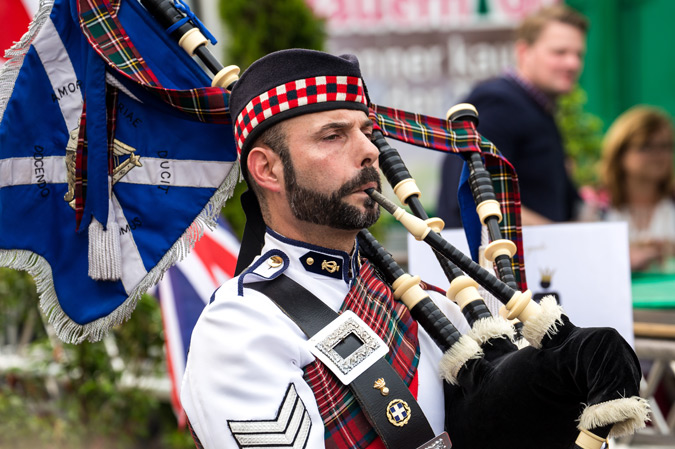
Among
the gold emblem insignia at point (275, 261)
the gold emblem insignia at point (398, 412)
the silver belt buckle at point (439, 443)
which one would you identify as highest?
the gold emblem insignia at point (275, 261)

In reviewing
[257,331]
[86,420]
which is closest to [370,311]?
[257,331]

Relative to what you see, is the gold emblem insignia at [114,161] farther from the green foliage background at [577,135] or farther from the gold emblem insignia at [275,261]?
the green foliage background at [577,135]

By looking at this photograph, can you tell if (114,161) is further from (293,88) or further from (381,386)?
(381,386)

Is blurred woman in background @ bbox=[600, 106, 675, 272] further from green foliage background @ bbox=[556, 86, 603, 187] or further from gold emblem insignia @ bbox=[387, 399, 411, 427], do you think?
gold emblem insignia @ bbox=[387, 399, 411, 427]

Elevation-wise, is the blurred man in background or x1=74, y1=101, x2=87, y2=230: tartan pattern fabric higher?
x1=74, y1=101, x2=87, y2=230: tartan pattern fabric

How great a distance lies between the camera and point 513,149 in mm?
3680

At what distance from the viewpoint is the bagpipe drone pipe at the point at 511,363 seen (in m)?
1.40

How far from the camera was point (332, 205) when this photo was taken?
5.68ft

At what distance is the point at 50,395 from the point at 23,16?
5.90 feet

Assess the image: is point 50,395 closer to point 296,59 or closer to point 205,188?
point 205,188

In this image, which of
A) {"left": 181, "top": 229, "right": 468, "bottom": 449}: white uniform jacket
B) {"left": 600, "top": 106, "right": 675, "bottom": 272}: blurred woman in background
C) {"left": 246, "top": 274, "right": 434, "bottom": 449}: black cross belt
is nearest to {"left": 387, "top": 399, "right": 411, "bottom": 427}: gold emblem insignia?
{"left": 246, "top": 274, "right": 434, "bottom": 449}: black cross belt

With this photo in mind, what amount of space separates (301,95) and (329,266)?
0.38 meters

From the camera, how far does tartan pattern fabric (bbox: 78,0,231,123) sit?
197 centimetres

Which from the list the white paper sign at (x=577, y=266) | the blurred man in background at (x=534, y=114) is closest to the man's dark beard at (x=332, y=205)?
the white paper sign at (x=577, y=266)
